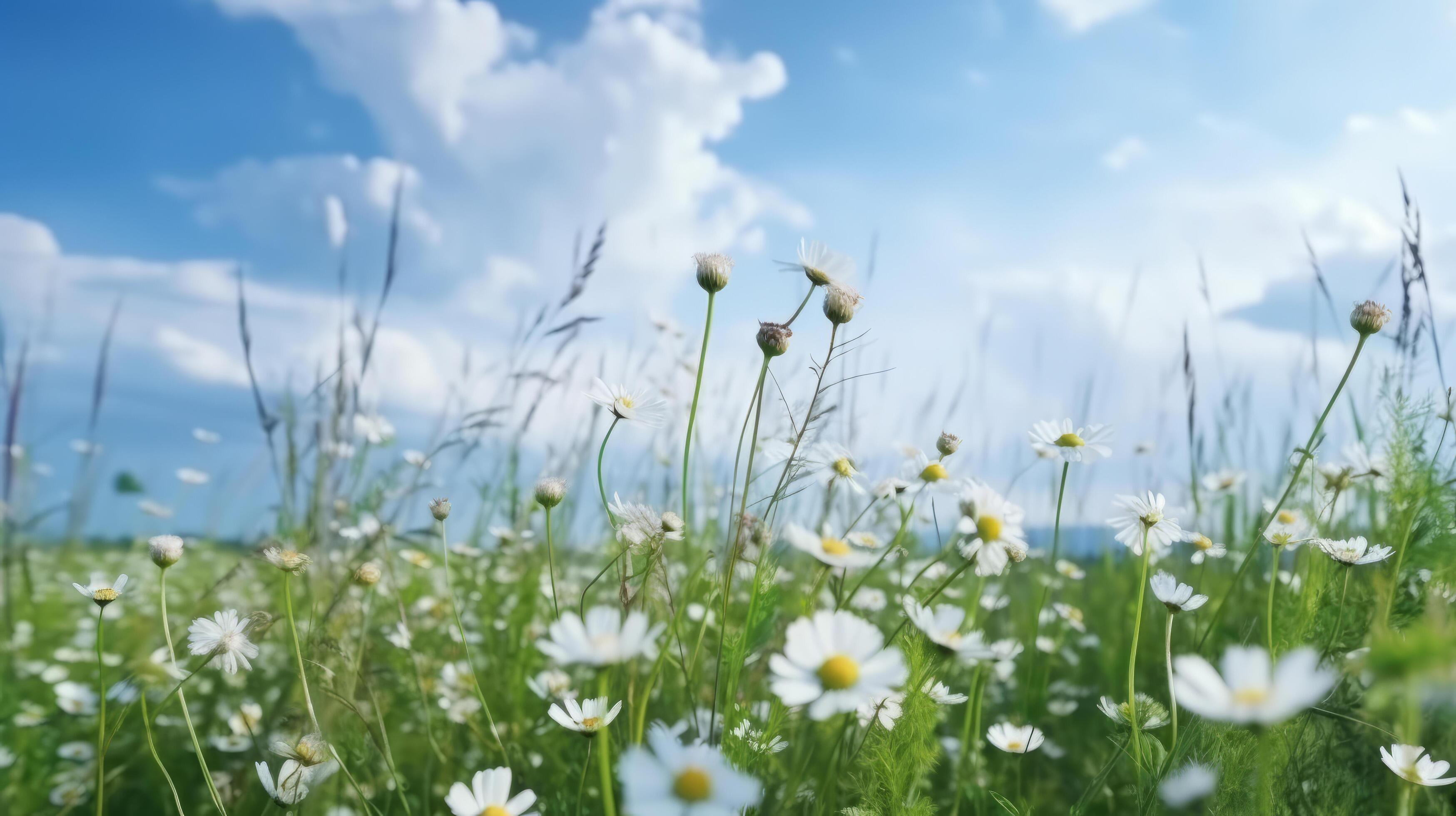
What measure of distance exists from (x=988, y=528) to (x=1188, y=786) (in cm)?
29

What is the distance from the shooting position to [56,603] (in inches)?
135

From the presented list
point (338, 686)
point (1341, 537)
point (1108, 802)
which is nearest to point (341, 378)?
point (338, 686)

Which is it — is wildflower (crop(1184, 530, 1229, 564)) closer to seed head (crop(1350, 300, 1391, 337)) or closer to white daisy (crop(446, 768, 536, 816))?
seed head (crop(1350, 300, 1391, 337))

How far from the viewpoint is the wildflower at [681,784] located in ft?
1.83

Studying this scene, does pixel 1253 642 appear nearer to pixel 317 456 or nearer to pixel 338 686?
pixel 338 686

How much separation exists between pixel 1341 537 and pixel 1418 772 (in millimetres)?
1032

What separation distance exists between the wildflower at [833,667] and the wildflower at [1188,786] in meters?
0.27

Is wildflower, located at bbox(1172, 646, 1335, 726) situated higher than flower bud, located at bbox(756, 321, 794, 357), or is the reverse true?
flower bud, located at bbox(756, 321, 794, 357)

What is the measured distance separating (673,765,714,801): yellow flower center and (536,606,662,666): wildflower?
0.08 m

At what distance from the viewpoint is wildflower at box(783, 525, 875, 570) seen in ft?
2.36

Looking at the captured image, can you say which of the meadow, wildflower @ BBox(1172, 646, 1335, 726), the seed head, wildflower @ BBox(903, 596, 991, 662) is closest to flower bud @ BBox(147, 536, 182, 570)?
the meadow

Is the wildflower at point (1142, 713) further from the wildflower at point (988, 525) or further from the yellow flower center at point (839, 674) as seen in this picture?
the yellow flower center at point (839, 674)

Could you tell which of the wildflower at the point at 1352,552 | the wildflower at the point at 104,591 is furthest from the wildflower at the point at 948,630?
the wildflower at the point at 104,591

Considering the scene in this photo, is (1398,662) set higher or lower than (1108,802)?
higher
